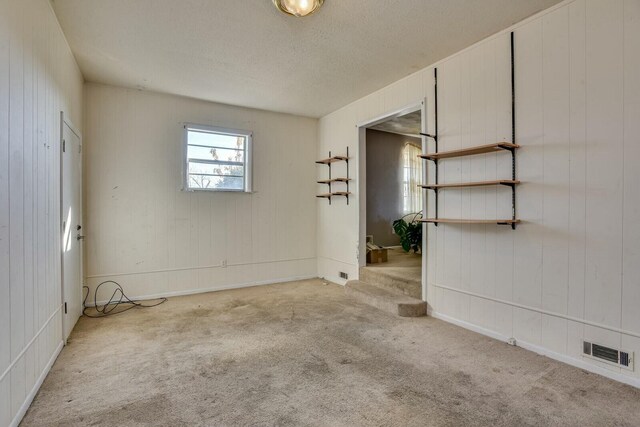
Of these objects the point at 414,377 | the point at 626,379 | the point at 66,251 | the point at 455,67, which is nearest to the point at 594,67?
the point at 455,67

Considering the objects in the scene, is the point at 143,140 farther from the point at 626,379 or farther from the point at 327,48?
the point at 626,379

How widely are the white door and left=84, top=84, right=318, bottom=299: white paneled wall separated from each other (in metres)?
0.40

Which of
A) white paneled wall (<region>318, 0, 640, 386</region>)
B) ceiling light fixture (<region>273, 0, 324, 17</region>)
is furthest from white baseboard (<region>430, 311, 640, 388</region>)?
ceiling light fixture (<region>273, 0, 324, 17</region>)

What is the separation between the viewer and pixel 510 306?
9.11 feet

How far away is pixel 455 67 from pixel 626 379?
289 cm

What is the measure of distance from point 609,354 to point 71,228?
4649 mm

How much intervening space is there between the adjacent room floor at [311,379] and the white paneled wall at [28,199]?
0.94 ft

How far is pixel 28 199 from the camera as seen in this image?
6.49 ft

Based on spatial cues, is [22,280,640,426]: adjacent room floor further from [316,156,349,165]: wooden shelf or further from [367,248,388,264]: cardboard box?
[316,156,349,165]: wooden shelf

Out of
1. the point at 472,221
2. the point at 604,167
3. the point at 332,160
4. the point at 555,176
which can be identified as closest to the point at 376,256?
the point at 332,160

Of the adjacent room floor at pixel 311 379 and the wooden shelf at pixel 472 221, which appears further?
the wooden shelf at pixel 472 221

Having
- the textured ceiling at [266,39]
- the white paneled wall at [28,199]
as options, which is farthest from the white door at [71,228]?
the textured ceiling at [266,39]

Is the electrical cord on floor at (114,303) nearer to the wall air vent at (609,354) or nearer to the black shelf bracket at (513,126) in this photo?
the black shelf bracket at (513,126)

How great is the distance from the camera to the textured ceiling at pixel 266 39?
8.17 ft
